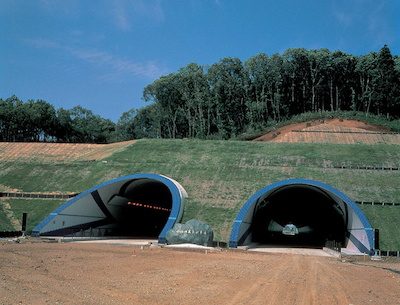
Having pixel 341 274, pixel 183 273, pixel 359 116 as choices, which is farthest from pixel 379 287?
pixel 359 116

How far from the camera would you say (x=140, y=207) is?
36750mm

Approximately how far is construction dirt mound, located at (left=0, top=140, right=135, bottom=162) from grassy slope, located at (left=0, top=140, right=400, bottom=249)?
1712 millimetres

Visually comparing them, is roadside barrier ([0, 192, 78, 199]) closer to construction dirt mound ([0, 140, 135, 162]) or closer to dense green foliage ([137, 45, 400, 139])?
construction dirt mound ([0, 140, 135, 162])

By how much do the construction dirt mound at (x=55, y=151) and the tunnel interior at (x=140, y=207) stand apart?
21.4 ft

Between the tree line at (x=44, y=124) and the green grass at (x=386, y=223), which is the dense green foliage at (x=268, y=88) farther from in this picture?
the green grass at (x=386, y=223)

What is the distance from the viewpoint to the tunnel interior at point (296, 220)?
32.4m

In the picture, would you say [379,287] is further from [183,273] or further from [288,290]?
[183,273]

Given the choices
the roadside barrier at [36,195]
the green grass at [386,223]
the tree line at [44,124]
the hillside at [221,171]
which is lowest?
the green grass at [386,223]

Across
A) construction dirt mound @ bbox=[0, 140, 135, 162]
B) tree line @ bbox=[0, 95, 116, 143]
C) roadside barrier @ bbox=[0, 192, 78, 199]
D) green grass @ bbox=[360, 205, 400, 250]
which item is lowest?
green grass @ bbox=[360, 205, 400, 250]

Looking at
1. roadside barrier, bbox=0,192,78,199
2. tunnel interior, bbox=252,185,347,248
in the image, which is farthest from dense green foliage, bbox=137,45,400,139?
roadside barrier, bbox=0,192,78,199

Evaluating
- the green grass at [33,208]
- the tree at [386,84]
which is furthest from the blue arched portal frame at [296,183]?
the tree at [386,84]

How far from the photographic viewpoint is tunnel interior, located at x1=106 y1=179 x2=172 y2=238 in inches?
1280

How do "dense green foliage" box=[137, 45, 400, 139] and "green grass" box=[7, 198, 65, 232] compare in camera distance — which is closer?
"green grass" box=[7, 198, 65, 232]

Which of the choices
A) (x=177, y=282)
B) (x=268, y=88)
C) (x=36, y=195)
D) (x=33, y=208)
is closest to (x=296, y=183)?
(x=177, y=282)
